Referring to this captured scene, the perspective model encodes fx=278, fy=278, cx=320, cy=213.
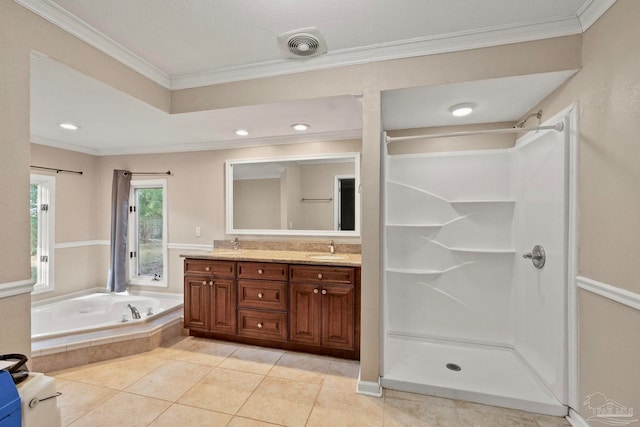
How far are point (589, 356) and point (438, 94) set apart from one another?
1.89 metres

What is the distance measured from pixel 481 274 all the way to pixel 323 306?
149 centimetres

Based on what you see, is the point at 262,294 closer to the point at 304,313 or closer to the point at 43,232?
the point at 304,313

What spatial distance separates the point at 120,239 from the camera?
3.70m

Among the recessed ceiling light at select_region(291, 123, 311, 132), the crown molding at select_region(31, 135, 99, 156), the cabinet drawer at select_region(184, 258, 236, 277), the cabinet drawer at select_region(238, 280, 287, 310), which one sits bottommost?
the cabinet drawer at select_region(238, 280, 287, 310)

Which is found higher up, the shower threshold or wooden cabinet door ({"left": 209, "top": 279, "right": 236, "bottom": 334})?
wooden cabinet door ({"left": 209, "top": 279, "right": 236, "bottom": 334})

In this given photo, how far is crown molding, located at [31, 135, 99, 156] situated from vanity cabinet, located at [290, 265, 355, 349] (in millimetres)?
3414

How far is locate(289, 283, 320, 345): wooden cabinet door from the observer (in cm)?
249

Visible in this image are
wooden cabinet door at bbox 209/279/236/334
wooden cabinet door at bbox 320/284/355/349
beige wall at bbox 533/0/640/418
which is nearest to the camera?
beige wall at bbox 533/0/640/418

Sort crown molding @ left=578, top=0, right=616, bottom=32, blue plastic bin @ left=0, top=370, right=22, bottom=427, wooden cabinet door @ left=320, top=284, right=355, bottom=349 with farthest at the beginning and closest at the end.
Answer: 1. wooden cabinet door @ left=320, top=284, right=355, bottom=349
2. crown molding @ left=578, top=0, right=616, bottom=32
3. blue plastic bin @ left=0, top=370, right=22, bottom=427

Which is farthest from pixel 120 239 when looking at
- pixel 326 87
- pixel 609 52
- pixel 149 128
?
pixel 609 52

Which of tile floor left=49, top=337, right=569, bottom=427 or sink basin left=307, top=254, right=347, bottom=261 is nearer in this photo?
tile floor left=49, top=337, right=569, bottom=427

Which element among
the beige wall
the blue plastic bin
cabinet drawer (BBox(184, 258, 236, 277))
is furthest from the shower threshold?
the blue plastic bin

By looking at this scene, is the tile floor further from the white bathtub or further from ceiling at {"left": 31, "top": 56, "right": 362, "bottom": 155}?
ceiling at {"left": 31, "top": 56, "right": 362, "bottom": 155}

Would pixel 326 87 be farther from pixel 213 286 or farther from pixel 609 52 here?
pixel 213 286
